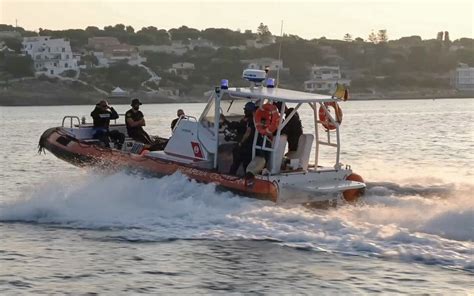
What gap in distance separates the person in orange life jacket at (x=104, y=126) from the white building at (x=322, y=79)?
71116 mm

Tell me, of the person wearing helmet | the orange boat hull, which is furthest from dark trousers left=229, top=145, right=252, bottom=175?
the orange boat hull

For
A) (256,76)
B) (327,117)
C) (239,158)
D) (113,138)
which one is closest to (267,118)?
(239,158)

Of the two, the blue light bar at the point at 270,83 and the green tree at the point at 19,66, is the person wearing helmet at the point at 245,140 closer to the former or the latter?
the blue light bar at the point at 270,83

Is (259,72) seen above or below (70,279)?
above

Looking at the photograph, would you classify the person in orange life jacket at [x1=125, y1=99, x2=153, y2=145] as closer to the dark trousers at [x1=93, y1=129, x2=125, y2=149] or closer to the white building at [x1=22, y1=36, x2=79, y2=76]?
the dark trousers at [x1=93, y1=129, x2=125, y2=149]

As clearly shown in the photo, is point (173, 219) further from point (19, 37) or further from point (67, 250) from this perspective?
point (19, 37)

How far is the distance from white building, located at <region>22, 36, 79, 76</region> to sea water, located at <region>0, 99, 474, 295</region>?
92517mm

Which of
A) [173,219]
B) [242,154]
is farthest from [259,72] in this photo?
[173,219]

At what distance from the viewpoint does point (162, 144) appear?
47.5ft

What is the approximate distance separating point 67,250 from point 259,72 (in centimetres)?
411

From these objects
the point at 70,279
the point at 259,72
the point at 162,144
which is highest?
the point at 259,72

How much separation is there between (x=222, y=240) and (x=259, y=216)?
90 centimetres

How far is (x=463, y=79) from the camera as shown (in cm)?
11075

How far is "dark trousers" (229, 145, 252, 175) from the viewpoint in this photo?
477 inches
